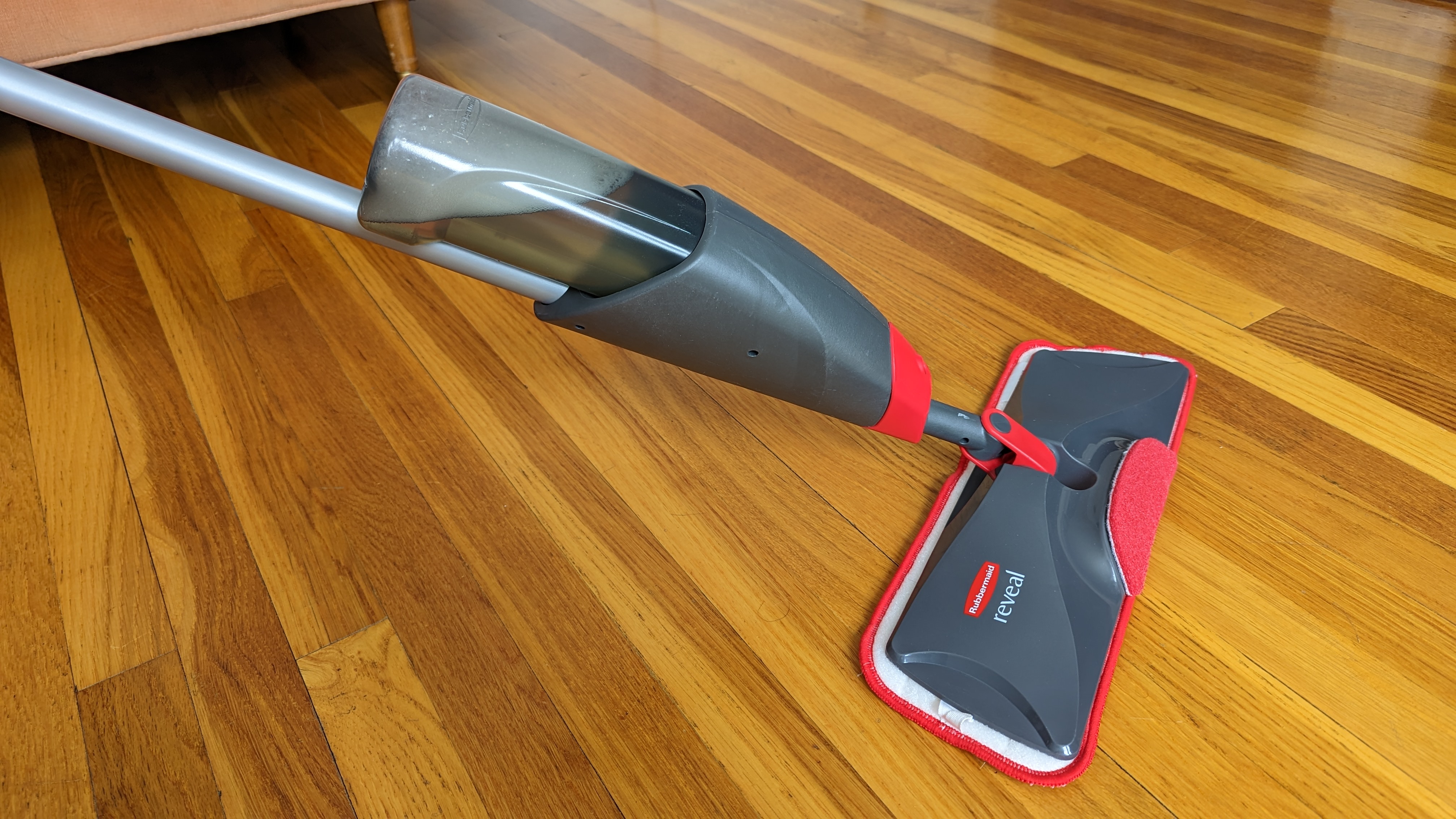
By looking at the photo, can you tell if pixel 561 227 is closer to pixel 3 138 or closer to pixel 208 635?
pixel 208 635

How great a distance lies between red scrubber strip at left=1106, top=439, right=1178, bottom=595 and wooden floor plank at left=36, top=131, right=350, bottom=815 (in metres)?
0.60

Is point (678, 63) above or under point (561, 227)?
under

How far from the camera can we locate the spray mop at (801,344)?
57 cm

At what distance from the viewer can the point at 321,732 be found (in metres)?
0.72

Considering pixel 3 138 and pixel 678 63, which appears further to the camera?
pixel 678 63

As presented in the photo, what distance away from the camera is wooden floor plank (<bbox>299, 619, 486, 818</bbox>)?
26.6 inches

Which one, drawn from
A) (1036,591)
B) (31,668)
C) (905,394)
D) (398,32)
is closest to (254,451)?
(31,668)

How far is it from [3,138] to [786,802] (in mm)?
1716

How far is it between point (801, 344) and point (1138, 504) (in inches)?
12.5

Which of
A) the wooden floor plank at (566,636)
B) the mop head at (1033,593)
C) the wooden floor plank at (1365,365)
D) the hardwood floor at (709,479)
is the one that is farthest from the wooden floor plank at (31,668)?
the wooden floor plank at (1365,365)

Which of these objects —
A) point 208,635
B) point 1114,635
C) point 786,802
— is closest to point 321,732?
point 208,635

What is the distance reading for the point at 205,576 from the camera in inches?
33.0

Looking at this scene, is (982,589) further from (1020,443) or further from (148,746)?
(148,746)

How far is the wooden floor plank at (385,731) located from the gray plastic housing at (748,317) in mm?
319
